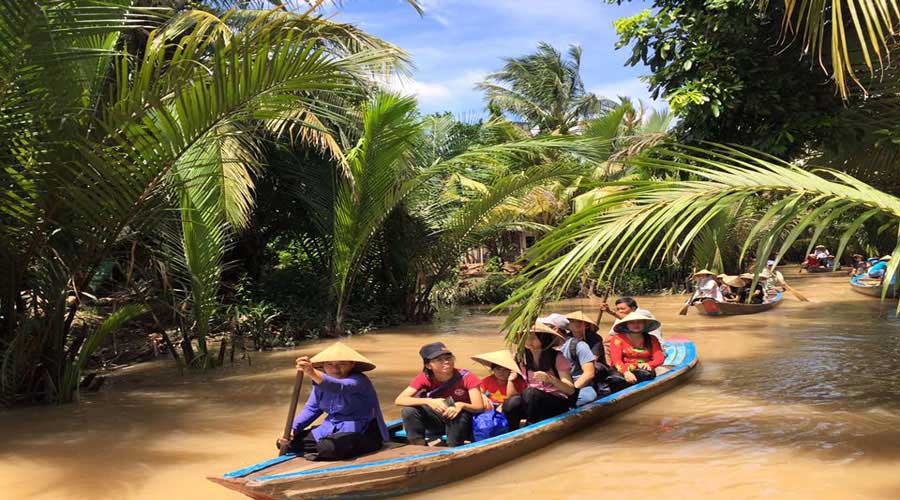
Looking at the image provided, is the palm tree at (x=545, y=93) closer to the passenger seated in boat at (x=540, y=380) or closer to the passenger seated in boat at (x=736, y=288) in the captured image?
the passenger seated in boat at (x=736, y=288)

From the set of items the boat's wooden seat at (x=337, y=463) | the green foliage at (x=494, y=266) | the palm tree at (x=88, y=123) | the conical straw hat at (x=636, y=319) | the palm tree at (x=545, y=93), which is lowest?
the boat's wooden seat at (x=337, y=463)

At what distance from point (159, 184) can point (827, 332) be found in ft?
35.9

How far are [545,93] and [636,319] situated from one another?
70.8 ft

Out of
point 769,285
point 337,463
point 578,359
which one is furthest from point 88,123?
point 769,285

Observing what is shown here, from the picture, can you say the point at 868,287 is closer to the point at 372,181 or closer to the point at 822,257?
the point at 822,257

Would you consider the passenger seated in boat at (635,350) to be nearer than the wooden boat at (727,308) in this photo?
Yes

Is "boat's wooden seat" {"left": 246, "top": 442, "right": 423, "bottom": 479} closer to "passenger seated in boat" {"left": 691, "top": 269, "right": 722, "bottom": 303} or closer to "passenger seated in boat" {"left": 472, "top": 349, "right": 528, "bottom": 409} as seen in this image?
"passenger seated in boat" {"left": 472, "top": 349, "right": 528, "bottom": 409}

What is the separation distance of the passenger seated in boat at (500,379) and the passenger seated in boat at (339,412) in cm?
87

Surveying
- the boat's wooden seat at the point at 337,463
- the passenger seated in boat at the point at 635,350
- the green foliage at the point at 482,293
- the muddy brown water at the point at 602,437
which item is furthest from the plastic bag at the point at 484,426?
A: the green foliage at the point at 482,293

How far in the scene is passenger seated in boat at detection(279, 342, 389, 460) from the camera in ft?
14.8

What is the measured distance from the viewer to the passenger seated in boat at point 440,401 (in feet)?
16.0

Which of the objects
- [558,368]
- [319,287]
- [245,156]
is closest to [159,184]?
[558,368]

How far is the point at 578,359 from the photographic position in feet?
19.8

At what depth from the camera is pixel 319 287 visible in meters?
13.2
